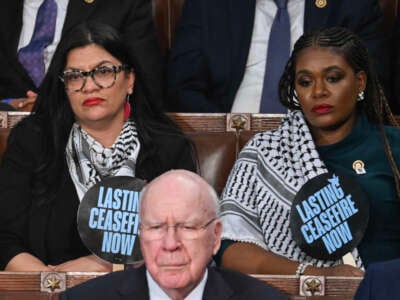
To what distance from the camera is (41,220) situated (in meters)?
2.24

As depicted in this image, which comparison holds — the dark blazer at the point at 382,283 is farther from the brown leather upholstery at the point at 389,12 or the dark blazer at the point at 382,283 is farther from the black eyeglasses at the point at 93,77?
the brown leather upholstery at the point at 389,12

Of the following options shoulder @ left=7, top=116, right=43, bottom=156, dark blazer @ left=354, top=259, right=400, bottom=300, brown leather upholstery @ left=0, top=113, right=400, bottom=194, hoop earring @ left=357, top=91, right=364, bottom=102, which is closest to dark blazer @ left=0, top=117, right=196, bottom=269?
shoulder @ left=7, top=116, right=43, bottom=156

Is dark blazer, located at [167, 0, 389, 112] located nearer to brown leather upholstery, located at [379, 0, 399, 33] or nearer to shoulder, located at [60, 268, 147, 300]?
brown leather upholstery, located at [379, 0, 399, 33]

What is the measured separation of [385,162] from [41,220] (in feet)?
2.35

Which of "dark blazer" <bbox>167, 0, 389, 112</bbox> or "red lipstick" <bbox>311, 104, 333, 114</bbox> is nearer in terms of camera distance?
"red lipstick" <bbox>311, 104, 333, 114</bbox>

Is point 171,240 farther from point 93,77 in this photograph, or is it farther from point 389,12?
point 389,12

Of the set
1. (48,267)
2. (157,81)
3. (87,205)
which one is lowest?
(48,267)

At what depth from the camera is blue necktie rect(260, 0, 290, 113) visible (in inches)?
106

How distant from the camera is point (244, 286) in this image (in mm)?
1701

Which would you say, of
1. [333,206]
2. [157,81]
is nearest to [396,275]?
[333,206]

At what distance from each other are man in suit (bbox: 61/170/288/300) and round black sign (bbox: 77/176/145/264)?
307 millimetres

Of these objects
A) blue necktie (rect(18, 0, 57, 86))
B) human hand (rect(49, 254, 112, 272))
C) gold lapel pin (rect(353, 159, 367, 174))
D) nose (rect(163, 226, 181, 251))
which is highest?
blue necktie (rect(18, 0, 57, 86))

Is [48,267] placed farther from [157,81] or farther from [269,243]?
[157,81]

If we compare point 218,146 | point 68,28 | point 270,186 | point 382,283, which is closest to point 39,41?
point 68,28
